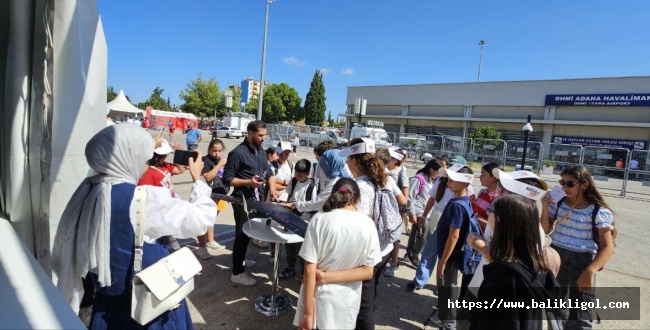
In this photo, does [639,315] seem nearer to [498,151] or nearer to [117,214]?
[117,214]

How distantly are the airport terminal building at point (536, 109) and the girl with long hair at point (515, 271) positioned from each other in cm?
3144

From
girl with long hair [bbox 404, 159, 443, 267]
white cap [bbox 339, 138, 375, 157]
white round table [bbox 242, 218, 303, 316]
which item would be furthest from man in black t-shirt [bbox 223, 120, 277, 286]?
girl with long hair [bbox 404, 159, 443, 267]

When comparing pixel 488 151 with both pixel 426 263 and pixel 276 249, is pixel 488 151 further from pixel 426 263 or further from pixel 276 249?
pixel 276 249

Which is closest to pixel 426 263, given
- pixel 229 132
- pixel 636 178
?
pixel 636 178

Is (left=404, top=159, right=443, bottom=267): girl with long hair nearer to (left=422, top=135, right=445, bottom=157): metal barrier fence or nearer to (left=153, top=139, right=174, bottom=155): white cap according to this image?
(left=153, top=139, right=174, bottom=155): white cap

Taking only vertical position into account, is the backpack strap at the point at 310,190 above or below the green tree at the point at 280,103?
below

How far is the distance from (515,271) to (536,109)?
3502cm

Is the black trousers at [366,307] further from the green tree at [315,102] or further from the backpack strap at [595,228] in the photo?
the green tree at [315,102]

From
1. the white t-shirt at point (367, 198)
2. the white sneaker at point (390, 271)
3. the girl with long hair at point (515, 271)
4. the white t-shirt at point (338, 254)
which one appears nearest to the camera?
the girl with long hair at point (515, 271)

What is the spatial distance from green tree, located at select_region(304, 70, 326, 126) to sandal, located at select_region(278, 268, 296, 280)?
51.3 metres

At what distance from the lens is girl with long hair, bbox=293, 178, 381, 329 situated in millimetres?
2066

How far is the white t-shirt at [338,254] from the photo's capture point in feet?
6.77

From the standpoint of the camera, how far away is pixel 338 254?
2088mm

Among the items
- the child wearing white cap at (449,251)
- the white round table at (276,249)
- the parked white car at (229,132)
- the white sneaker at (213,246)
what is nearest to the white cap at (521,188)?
the child wearing white cap at (449,251)
